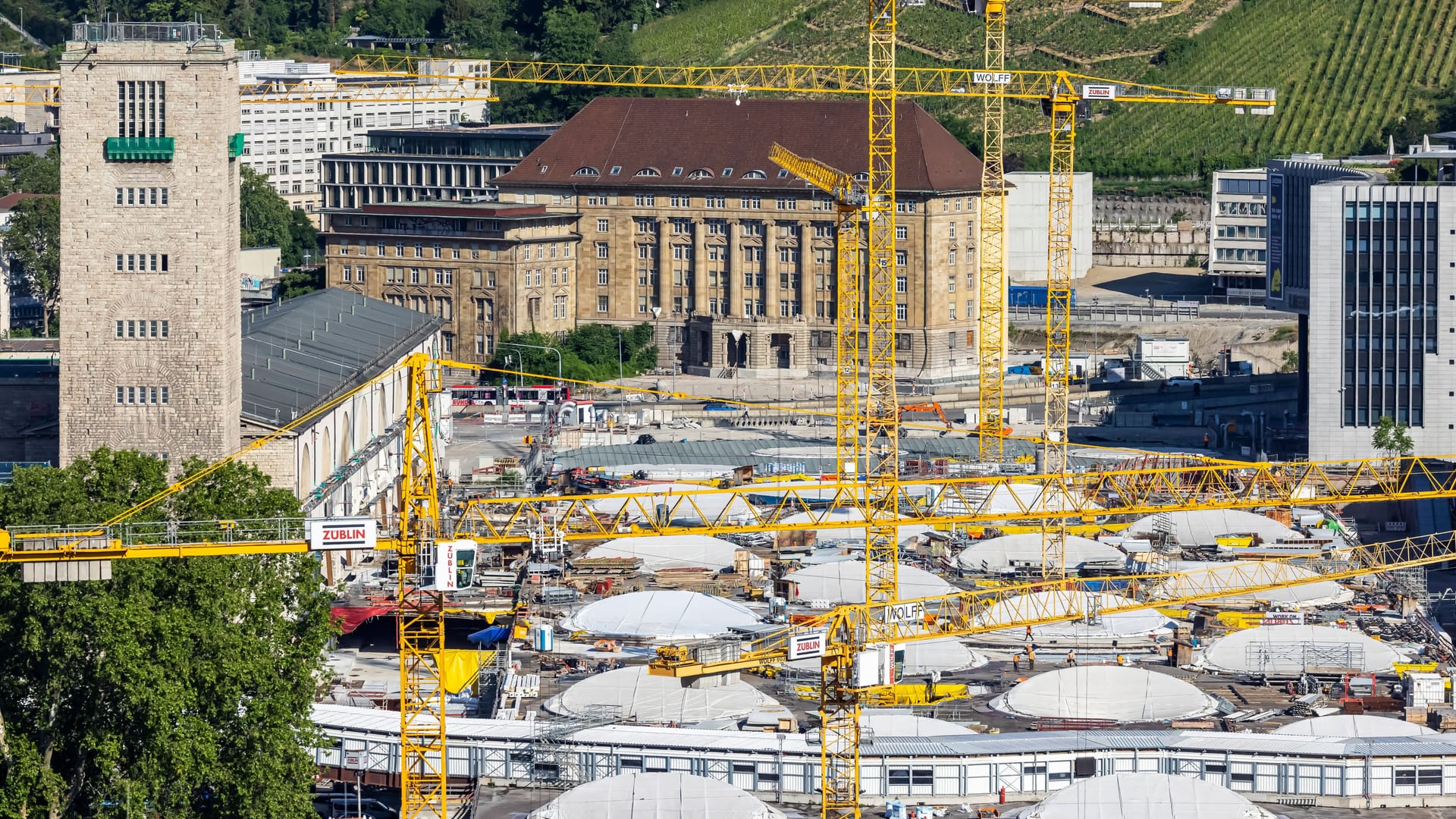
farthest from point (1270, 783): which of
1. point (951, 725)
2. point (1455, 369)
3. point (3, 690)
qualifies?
point (1455, 369)

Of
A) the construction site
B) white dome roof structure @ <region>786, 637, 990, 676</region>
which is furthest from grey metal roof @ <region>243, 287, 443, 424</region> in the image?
white dome roof structure @ <region>786, 637, 990, 676</region>

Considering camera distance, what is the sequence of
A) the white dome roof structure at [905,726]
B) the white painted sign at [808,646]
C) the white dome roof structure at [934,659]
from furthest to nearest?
the white dome roof structure at [934,659] < the white dome roof structure at [905,726] < the white painted sign at [808,646]

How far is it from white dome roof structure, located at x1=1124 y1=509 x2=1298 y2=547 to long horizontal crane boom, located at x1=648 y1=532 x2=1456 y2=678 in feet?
22.0

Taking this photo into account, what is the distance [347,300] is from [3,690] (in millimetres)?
92692

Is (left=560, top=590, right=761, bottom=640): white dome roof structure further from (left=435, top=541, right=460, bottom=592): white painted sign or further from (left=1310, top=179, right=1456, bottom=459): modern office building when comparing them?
(left=1310, top=179, right=1456, bottom=459): modern office building

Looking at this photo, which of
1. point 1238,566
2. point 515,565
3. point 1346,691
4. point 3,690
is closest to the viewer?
point 3,690

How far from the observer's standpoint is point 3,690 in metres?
90.3

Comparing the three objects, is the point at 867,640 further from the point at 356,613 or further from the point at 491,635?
the point at 356,613

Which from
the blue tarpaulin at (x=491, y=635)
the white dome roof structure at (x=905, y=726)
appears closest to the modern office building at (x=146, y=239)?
the blue tarpaulin at (x=491, y=635)

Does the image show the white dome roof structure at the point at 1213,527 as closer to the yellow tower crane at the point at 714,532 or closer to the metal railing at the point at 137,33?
the yellow tower crane at the point at 714,532

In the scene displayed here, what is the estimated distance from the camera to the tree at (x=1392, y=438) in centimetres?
16450

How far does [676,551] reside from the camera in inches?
5295

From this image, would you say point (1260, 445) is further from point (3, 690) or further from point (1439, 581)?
point (3, 690)

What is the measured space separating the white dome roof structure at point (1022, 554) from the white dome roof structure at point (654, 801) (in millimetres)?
45676
